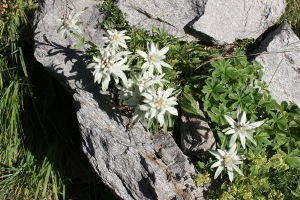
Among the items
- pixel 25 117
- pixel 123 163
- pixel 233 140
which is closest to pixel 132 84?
pixel 123 163

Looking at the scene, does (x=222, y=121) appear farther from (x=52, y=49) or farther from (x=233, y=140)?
(x=52, y=49)

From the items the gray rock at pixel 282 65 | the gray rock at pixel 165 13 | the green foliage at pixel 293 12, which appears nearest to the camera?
the gray rock at pixel 282 65

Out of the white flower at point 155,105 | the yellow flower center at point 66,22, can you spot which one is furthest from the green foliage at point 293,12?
the yellow flower center at point 66,22

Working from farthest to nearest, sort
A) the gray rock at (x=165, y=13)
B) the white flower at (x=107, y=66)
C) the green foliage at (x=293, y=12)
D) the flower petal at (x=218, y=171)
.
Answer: the green foliage at (x=293, y=12), the gray rock at (x=165, y=13), the flower petal at (x=218, y=171), the white flower at (x=107, y=66)

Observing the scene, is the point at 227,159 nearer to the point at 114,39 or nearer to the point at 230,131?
the point at 230,131

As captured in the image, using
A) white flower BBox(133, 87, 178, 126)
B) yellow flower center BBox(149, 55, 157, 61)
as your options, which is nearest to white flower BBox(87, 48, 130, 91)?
yellow flower center BBox(149, 55, 157, 61)

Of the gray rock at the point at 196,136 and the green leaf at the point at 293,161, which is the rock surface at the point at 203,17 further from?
the green leaf at the point at 293,161

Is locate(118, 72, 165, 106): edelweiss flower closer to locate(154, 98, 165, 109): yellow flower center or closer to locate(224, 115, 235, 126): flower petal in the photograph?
locate(154, 98, 165, 109): yellow flower center

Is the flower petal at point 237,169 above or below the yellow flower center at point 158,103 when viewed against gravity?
below
